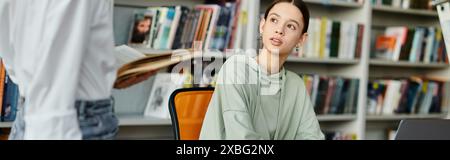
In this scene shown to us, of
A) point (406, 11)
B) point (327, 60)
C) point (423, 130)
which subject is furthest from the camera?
point (406, 11)

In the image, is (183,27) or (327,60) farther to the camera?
(327,60)

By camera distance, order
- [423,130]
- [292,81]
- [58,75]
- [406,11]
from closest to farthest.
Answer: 1. [58,75]
2. [423,130]
3. [292,81]
4. [406,11]

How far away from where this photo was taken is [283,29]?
4.74ft

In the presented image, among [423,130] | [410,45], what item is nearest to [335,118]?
[410,45]

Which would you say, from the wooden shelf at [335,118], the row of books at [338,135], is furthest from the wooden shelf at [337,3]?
the row of books at [338,135]

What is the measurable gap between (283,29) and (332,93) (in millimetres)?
1796

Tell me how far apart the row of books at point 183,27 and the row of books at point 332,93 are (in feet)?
2.22

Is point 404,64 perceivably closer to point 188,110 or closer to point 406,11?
point 406,11

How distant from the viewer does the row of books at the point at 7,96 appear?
2.21 metres

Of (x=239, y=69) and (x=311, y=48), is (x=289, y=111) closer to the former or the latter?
(x=239, y=69)

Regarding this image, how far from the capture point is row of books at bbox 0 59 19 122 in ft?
7.24

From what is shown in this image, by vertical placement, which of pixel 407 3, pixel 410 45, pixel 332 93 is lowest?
pixel 332 93

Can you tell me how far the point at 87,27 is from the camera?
37.7 inches

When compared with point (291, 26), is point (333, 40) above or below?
below
